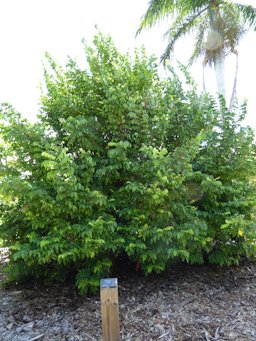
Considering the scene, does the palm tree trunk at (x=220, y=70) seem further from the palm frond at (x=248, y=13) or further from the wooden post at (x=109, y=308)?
the wooden post at (x=109, y=308)

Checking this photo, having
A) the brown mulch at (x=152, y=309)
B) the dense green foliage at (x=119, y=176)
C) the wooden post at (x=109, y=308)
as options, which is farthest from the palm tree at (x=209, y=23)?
the wooden post at (x=109, y=308)

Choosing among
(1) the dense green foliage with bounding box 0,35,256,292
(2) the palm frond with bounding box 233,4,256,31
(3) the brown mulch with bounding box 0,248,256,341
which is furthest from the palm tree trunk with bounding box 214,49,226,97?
(3) the brown mulch with bounding box 0,248,256,341

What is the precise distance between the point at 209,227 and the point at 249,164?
0.83 metres

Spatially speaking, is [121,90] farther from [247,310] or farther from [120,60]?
[247,310]

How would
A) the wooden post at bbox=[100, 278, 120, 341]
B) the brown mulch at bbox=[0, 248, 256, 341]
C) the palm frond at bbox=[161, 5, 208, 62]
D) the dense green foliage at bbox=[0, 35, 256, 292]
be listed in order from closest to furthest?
1. the wooden post at bbox=[100, 278, 120, 341]
2. the brown mulch at bbox=[0, 248, 256, 341]
3. the dense green foliage at bbox=[0, 35, 256, 292]
4. the palm frond at bbox=[161, 5, 208, 62]

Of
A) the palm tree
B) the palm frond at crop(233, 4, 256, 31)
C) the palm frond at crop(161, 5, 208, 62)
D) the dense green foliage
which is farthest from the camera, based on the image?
the palm frond at crop(161, 5, 208, 62)

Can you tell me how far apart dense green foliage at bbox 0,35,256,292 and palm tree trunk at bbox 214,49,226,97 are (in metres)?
5.28

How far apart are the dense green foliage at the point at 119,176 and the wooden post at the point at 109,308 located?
0.61m

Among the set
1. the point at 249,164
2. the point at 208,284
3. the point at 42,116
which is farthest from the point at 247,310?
the point at 42,116

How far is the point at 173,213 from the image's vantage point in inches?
114

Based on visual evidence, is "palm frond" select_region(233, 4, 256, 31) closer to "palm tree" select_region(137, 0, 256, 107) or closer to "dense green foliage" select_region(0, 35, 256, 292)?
"palm tree" select_region(137, 0, 256, 107)

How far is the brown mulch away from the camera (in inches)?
94.3

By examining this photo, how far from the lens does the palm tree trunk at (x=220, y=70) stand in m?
8.32

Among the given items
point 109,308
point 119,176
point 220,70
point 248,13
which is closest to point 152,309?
point 109,308
